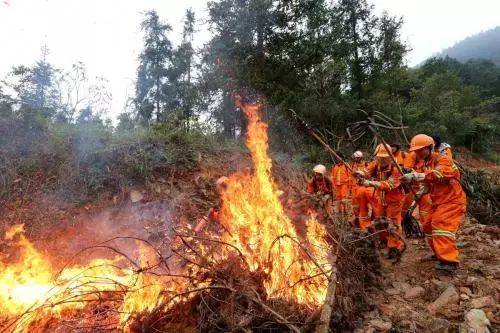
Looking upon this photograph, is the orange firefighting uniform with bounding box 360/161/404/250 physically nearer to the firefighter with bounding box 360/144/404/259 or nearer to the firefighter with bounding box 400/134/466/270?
the firefighter with bounding box 360/144/404/259

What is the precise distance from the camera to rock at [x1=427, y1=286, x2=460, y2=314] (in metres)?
3.79

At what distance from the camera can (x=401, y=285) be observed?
14.7ft

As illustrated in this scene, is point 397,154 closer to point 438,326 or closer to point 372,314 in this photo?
point 372,314

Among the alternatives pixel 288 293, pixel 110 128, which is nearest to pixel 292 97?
pixel 110 128

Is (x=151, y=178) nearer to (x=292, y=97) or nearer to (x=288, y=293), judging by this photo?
(x=288, y=293)

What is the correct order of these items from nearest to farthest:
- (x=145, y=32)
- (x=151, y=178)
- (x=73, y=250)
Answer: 1. (x=73, y=250)
2. (x=151, y=178)
3. (x=145, y=32)

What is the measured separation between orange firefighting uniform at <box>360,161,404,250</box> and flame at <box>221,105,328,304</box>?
139 centimetres

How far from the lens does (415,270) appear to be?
192 inches

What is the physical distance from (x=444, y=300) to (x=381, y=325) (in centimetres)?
94

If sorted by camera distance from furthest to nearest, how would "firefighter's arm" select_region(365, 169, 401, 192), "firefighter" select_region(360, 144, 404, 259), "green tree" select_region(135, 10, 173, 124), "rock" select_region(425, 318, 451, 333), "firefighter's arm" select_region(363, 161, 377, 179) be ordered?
"green tree" select_region(135, 10, 173, 124) → "firefighter's arm" select_region(363, 161, 377, 179) → "firefighter" select_region(360, 144, 404, 259) → "firefighter's arm" select_region(365, 169, 401, 192) → "rock" select_region(425, 318, 451, 333)

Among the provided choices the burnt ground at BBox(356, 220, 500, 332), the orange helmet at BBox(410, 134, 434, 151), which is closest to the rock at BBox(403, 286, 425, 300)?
the burnt ground at BBox(356, 220, 500, 332)

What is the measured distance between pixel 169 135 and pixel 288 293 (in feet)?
21.4

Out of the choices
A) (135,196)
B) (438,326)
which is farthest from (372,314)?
(135,196)

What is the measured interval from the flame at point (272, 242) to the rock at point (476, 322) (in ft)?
4.38
